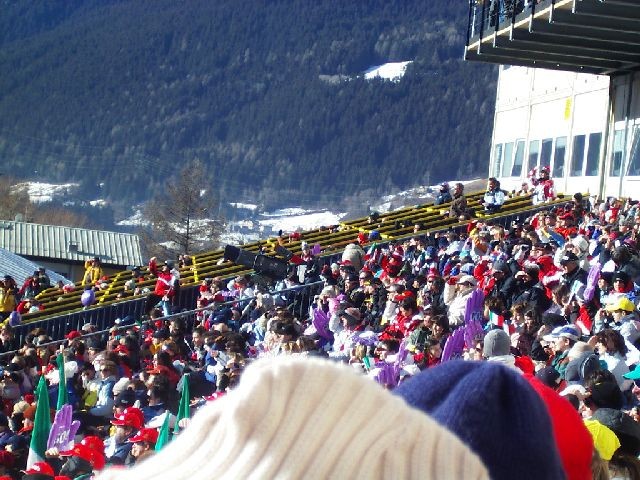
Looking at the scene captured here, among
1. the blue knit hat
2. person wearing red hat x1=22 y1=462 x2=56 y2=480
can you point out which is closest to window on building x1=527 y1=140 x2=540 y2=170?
person wearing red hat x1=22 y1=462 x2=56 y2=480

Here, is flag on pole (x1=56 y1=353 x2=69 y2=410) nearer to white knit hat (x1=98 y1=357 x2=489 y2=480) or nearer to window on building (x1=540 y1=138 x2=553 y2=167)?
white knit hat (x1=98 y1=357 x2=489 y2=480)

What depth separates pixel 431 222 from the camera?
2448cm

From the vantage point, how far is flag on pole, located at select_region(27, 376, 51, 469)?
348 inches

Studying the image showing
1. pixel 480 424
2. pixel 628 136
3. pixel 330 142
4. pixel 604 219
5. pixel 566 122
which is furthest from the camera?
pixel 330 142

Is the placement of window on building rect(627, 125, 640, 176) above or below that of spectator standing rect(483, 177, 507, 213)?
above

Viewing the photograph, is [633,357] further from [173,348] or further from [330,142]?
[330,142]

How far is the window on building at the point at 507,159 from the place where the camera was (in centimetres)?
3272

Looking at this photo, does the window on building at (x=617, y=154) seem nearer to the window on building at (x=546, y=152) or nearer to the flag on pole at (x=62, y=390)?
the window on building at (x=546, y=152)

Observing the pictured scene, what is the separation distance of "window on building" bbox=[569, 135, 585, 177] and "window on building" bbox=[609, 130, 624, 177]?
8.11ft

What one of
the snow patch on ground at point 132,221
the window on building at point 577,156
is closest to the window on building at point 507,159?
the window on building at point 577,156

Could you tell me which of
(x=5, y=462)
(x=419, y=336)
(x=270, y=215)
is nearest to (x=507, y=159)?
(x=419, y=336)

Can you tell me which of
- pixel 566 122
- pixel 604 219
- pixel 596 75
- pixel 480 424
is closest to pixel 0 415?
pixel 480 424

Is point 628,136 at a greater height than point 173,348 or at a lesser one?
greater

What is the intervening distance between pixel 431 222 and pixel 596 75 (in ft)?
16.8
